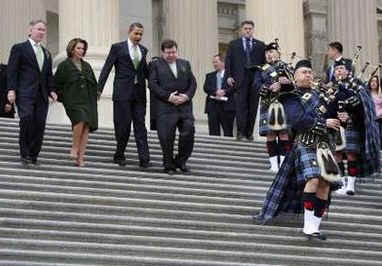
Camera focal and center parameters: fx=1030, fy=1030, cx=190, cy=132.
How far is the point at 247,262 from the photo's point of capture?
10.1 m

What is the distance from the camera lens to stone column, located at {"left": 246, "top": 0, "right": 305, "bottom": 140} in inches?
754

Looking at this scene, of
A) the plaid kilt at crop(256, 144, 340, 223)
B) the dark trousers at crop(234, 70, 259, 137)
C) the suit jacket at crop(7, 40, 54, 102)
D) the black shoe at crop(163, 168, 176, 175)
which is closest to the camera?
the plaid kilt at crop(256, 144, 340, 223)

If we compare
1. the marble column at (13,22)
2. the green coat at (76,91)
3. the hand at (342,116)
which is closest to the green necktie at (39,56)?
the green coat at (76,91)

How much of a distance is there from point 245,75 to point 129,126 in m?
3.25

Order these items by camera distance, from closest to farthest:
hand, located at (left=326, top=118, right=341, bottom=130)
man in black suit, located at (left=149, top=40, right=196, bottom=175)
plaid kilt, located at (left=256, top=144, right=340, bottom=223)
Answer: hand, located at (left=326, top=118, right=341, bottom=130), plaid kilt, located at (left=256, top=144, right=340, bottom=223), man in black suit, located at (left=149, top=40, right=196, bottom=175)

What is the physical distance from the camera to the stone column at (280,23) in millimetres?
19141

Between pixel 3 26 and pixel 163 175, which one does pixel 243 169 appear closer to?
pixel 163 175

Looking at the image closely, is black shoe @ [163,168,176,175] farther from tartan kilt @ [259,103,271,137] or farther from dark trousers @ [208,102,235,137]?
dark trousers @ [208,102,235,137]

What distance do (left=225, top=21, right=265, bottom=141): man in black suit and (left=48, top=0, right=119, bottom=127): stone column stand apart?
7.36 feet

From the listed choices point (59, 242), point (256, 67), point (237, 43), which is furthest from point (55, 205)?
point (237, 43)

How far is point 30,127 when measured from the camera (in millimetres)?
12336

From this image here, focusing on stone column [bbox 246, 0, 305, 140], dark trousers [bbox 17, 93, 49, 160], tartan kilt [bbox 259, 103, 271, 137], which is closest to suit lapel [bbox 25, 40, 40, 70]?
dark trousers [bbox 17, 93, 49, 160]

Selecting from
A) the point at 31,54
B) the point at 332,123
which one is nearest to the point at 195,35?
the point at 31,54

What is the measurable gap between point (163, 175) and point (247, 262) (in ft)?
9.56
